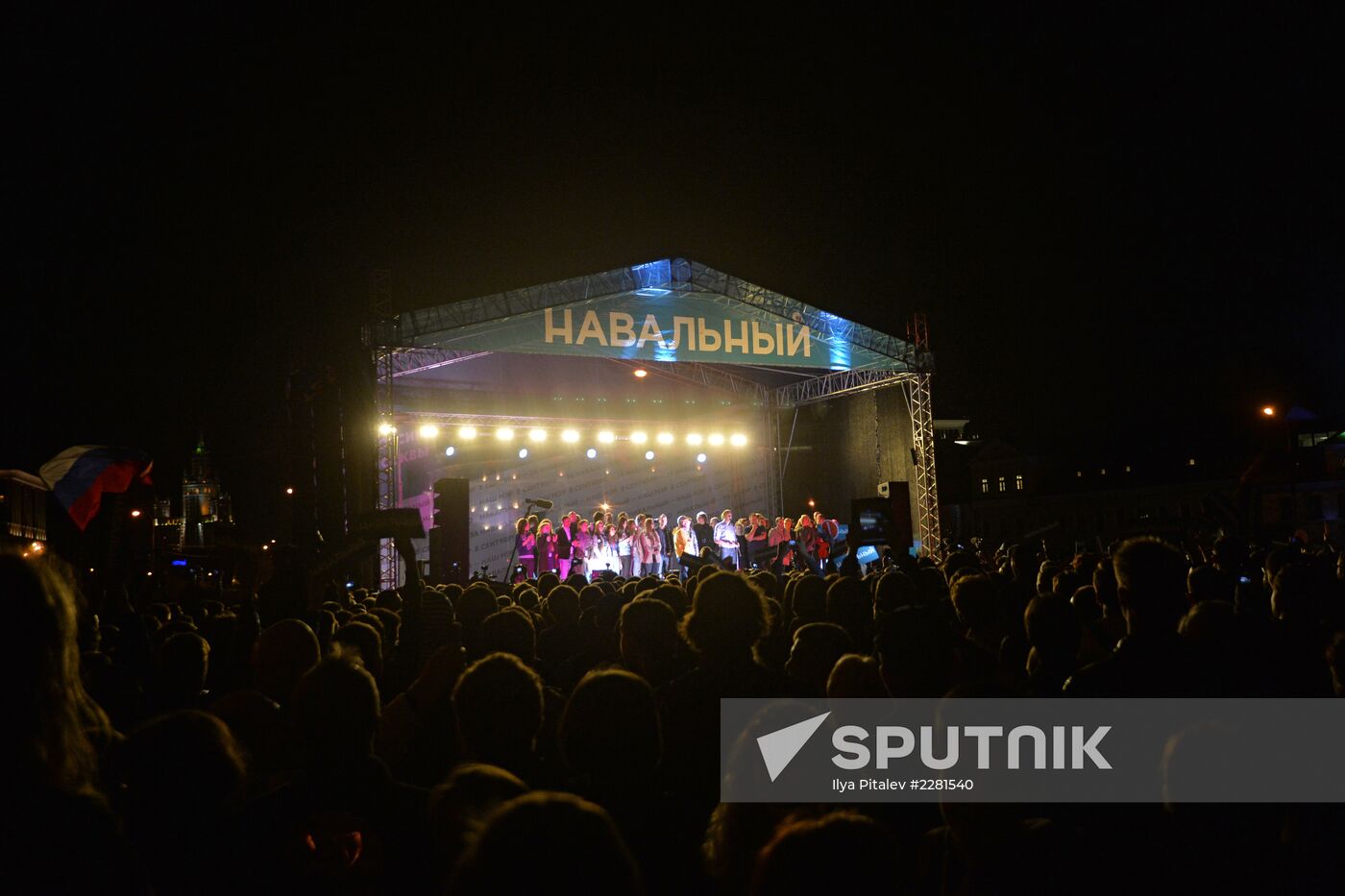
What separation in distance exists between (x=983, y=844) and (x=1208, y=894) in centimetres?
43

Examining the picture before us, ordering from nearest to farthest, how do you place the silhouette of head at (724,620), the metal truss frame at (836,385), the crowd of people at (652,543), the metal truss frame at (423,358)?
the silhouette of head at (724,620) < the metal truss frame at (423,358) < the crowd of people at (652,543) < the metal truss frame at (836,385)

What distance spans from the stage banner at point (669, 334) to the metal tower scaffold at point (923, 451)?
672 millimetres

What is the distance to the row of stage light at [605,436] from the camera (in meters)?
22.1

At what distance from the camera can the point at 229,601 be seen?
10859 millimetres

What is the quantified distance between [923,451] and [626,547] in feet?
24.4

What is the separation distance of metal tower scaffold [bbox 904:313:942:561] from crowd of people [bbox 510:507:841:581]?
6.88ft

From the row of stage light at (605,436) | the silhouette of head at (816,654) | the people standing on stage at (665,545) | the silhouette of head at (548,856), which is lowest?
the people standing on stage at (665,545)

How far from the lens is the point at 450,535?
→ 14148mm

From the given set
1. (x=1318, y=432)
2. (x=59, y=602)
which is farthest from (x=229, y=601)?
(x=1318, y=432)

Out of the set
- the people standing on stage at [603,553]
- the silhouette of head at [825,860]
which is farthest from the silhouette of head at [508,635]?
the people standing on stage at [603,553]

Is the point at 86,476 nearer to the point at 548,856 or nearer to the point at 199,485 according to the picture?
the point at 548,856

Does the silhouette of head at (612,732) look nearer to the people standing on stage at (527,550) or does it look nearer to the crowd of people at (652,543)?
the crowd of people at (652,543)

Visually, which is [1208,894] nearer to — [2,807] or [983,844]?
[983,844]

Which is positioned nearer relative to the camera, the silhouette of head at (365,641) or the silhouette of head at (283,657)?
the silhouette of head at (283,657)
